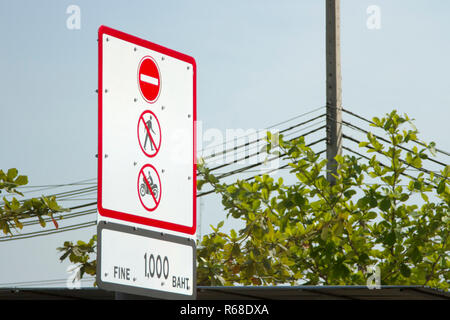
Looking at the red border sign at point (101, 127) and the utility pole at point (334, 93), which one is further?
the utility pole at point (334, 93)

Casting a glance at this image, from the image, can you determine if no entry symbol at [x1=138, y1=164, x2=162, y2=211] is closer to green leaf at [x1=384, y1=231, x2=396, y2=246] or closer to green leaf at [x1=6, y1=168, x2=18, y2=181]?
green leaf at [x1=6, y1=168, x2=18, y2=181]

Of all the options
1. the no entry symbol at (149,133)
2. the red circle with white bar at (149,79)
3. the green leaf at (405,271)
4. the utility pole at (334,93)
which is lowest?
the green leaf at (405,271)

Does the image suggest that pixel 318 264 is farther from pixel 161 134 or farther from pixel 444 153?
pixel 161 134

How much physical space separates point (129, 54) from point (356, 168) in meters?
7.64

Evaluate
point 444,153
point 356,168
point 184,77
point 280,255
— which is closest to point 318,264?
point 280,255

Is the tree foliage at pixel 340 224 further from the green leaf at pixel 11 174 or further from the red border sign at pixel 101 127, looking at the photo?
the red border sign at pixel 101 127

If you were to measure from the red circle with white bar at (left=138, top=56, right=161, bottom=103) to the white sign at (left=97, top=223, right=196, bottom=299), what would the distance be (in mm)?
569

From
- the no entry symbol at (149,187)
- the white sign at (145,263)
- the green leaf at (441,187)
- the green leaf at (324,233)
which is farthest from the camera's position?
the green leaf at (441,187)

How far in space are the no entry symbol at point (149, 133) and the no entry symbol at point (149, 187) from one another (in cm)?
7

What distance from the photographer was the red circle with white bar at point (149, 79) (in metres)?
3.12

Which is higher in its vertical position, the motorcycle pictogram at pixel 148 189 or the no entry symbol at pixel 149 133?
the no entry symbol at pixel 149 133

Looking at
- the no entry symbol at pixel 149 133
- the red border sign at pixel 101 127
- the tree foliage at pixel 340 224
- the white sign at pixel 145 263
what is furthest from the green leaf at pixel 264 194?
the no entry symbol at pixel 149 133

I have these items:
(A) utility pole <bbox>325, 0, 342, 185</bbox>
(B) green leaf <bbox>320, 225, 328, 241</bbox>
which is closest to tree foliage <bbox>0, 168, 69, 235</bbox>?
(B) green leaf <bbox>320, 225, 328, 241</bbox>
